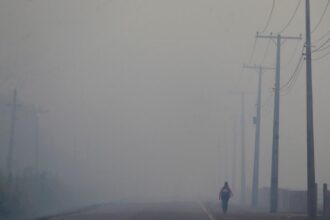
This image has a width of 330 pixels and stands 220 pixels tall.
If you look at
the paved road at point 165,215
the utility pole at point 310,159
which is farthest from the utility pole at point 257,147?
the utility pole at point 310,159

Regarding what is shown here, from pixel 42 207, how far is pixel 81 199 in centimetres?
2741

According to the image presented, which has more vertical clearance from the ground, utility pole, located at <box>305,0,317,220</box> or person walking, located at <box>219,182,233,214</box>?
utility pole, located at <box>305,0,317,220</box>

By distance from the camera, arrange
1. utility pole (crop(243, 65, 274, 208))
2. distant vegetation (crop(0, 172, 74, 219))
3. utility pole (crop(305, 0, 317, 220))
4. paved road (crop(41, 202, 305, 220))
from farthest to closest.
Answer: utility pole (crop(243, 65, 274, 208)) → distant vegetation (crop(0, 172, 74, 219)) → paved road (crop(41, 202, 305, 220)) → utility pole (crop(305, 0, 317, 220))

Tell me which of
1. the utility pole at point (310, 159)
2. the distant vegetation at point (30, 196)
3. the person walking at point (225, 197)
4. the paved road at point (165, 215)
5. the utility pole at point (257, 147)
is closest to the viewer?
the utility pole at point (310, 159)

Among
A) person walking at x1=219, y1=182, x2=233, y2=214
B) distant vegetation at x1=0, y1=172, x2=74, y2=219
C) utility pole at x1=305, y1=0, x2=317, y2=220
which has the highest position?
utility pole at x1=305, y1=0, x2=317, y2=220

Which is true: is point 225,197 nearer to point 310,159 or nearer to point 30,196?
point 310,159

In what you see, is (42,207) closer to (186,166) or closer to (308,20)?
(308,20)

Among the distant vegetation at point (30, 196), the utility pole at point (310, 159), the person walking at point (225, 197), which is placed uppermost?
the utility pole at point (310, 159)

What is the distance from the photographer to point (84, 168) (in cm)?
12694

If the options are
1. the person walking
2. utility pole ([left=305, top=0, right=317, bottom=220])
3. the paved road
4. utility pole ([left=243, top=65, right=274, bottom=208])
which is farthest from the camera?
utility pole ([left=243, top=65, right=274, bottom=208])

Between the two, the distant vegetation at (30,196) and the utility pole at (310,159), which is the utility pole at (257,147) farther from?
the utility pole at (310,159)

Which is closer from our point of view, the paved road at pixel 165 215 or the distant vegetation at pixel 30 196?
the paved road at pixel 165 215

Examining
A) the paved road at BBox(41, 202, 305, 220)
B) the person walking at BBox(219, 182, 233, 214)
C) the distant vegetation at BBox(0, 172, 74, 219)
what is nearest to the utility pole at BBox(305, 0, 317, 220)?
the paved road at BBox(41, 202, 305, 220)

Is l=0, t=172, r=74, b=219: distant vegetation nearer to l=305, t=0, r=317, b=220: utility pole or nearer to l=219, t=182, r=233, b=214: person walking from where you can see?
l=219, t=182, r=233, b=214: person walking
